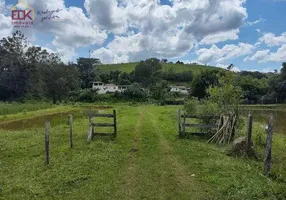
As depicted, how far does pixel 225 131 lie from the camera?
50.4 feet

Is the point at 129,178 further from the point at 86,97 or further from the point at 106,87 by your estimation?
the point at 106,87

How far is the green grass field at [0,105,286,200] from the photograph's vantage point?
7.68 meters

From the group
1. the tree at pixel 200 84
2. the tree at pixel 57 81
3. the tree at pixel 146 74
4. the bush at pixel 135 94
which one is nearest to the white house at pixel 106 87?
the bush at pixel 135 94

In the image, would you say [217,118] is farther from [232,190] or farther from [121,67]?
[121,67]

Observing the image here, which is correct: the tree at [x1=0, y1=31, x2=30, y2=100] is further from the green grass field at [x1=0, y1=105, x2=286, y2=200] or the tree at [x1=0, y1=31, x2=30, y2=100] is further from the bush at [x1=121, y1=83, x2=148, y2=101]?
the green grass field at [x1=0, y1=105, x2=286, y2=200]

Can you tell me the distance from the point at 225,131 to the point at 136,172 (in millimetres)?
7418

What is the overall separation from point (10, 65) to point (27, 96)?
8.79 m

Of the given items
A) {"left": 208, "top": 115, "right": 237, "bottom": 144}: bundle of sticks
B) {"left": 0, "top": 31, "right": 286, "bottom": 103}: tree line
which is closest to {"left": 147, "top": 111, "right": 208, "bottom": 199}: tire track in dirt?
{"left": 208, "top": 115, "right": 237, "bottom": 144}: bundle of sticks

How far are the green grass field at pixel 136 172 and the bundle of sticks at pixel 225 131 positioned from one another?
86cm

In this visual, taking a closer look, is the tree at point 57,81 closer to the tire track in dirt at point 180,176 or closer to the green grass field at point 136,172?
the green grass field at point 136,172

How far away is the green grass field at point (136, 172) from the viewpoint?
7684mm

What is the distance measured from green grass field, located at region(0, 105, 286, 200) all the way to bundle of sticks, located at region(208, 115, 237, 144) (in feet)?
2.83

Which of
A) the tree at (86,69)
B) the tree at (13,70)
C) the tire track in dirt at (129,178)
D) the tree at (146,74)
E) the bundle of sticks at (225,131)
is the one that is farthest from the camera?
the tree at (146,74)

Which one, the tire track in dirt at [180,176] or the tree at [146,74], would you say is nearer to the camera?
the tire track in dirt at [180,176]
